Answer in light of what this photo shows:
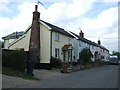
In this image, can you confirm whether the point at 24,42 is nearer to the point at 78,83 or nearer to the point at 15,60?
the point at 15,60

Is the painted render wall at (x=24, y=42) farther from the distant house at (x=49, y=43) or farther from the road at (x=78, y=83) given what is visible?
the road at (x=78, y=83)

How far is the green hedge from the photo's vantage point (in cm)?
2027

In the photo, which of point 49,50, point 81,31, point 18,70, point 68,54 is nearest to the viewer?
point 18,70

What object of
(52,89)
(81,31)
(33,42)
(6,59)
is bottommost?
(52,89)

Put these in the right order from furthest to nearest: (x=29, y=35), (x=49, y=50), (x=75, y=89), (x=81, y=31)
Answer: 1. (x=81, y=31)
2. (x=29, y=35)
3. (x=49, y=50)
4. (x=75, y=89)

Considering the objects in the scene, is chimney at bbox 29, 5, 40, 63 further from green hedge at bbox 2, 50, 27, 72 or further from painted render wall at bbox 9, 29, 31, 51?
green hedge at bbox 2, 50, 27, 72

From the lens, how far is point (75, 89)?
12711 mm

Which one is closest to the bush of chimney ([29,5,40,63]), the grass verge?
chimney ([29,5,40,63])

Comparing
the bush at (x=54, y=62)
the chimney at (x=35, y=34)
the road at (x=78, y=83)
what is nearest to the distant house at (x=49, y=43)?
the bush at (x=54, y=62)

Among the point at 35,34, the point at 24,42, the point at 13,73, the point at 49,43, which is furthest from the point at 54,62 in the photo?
the point at 13,73

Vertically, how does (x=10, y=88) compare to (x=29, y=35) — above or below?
below

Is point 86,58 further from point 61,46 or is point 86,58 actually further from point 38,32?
point 38,32

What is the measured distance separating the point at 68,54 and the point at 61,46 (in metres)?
3.12

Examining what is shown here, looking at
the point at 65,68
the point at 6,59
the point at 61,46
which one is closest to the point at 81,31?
the point at 61,46
